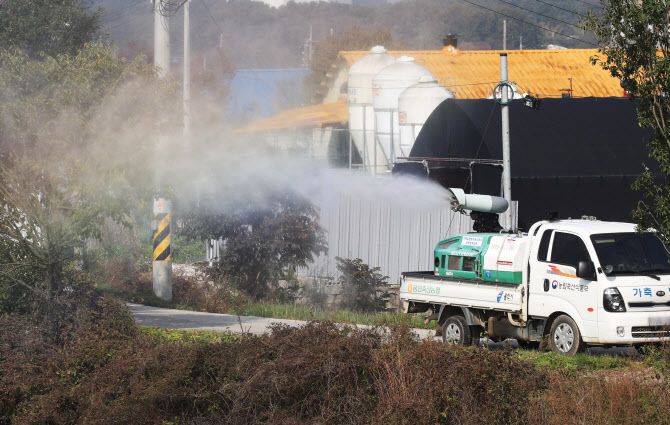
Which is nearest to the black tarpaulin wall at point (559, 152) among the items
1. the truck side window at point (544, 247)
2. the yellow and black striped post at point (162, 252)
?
the truck side window at point (544, 247)

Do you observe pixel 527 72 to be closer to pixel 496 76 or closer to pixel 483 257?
pixel 496 76

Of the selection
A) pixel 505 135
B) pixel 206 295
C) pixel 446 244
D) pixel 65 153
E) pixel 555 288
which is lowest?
pixel 206 295

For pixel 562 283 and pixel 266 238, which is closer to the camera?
pixel 562 283

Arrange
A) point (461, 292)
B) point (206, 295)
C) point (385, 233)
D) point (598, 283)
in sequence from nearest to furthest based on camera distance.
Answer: point (598, 283)
point (461, 292)
point (206, 295)
point (385, 233)

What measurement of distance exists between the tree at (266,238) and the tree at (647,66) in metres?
13.3

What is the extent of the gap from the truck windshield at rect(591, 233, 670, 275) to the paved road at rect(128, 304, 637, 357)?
7.14ft

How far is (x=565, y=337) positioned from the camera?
1152cm

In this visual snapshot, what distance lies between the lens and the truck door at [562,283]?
1116cm

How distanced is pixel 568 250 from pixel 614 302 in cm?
122

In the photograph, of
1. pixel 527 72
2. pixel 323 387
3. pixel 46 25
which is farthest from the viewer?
pixel 527 72

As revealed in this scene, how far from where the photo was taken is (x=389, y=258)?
22.5 meters

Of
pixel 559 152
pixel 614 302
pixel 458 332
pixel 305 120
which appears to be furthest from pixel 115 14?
pixel 614 302

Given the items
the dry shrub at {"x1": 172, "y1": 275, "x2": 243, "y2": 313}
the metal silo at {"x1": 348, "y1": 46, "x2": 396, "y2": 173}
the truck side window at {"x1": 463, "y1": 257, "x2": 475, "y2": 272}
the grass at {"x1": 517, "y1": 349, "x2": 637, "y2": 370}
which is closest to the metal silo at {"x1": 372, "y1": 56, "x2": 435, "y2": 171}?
the metal silo at {"x1": 348, "y1": 46, "x2": 396, "y2": 173}

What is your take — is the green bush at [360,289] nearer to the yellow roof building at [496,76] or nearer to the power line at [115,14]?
the yellow roof building at [496,76]
